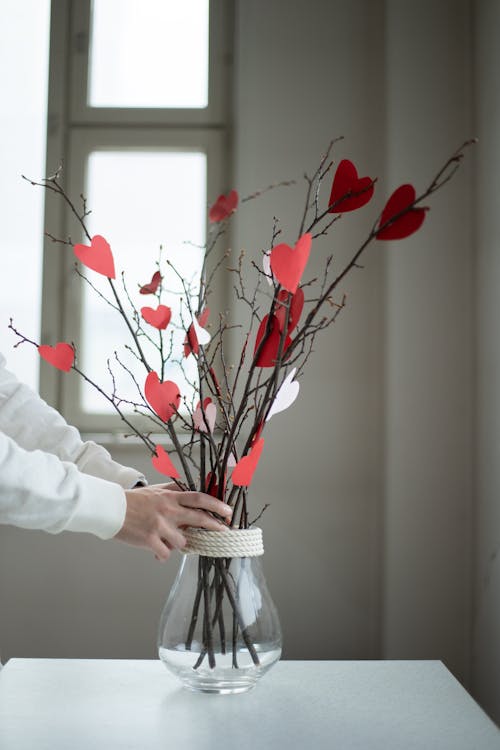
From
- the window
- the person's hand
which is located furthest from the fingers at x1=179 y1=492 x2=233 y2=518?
the window

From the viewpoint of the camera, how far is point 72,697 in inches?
37.4

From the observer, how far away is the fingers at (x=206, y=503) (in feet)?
3.07

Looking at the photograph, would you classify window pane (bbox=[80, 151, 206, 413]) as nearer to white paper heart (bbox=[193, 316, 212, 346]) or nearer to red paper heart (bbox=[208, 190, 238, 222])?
red paper heart (bbox=[208, 190, 238, 222])

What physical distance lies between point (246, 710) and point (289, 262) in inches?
20.4

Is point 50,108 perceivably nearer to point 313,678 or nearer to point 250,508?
point 250,508

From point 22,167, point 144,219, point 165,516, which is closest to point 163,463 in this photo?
point 165,516

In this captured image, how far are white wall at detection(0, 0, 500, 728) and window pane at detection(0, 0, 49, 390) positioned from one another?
0.55 m

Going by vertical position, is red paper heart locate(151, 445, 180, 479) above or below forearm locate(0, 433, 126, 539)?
above

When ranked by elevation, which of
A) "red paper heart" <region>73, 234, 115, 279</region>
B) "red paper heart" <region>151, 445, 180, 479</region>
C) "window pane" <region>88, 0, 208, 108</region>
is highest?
"window pane" <region>88, 0, 208, 108</region>

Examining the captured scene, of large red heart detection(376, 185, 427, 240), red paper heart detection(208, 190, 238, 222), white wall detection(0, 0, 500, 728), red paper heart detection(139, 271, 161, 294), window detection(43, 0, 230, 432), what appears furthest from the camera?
window detection(43, 0, 230, 432)

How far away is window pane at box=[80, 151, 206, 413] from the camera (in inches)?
92.7

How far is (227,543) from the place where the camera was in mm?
903

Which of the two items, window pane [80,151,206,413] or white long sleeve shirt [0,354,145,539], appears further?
window pane [80,151,206,413]

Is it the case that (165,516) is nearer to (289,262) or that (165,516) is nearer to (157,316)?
(157,316)
